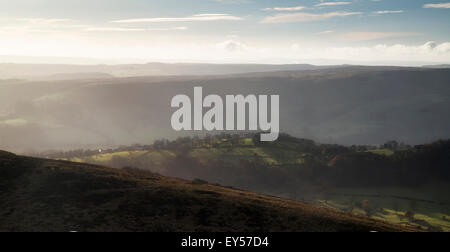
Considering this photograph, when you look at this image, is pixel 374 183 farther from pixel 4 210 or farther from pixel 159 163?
pixel 4 210

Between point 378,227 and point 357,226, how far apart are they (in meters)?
2.57

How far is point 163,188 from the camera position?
132 ft

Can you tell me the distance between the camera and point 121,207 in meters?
32.2

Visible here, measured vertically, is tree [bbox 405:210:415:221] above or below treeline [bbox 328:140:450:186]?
below

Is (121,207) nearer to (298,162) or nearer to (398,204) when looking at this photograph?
(398,204)

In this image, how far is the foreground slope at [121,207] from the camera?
2841 cm

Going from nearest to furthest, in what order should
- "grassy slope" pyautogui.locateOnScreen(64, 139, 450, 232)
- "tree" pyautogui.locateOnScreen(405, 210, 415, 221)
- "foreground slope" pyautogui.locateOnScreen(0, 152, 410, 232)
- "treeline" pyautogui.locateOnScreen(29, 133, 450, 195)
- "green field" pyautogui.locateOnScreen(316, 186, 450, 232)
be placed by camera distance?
"foreground slope" pyautogui.locateOnScreen(0, 152, 410, 232) < "green field" pyautogui.locateOnScreen(316, 186, 450, 232) < "tree" pyautogui.locateOnScreen(405, 210, 415, 221) < "grassy slope" pyautogui.locateOnScreen(64, 139, 450, 232) < "treeline" pyautogui.locateOnScreen(29, 133, 450, 195)

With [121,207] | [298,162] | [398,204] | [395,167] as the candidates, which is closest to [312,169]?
[298,162]

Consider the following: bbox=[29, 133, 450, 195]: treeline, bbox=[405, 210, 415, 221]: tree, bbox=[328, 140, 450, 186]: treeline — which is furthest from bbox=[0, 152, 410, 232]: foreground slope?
bbox=[328, 140, 450, 186]: treeline

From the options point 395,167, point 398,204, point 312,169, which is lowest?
point 398,204

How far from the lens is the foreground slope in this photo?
28.4 meters

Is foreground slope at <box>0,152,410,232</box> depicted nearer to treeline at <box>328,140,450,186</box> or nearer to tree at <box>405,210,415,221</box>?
tree at <box>405,210,415,221</box>

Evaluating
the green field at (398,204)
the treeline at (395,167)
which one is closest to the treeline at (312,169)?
the treeline at (395,167)
